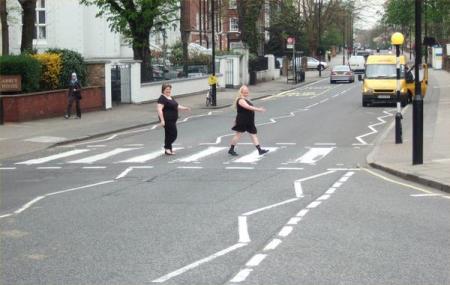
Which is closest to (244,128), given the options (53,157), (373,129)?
(53,157)

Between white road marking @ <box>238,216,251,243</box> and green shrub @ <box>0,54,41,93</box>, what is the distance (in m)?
18.7

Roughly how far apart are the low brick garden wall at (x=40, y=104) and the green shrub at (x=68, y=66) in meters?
0.77

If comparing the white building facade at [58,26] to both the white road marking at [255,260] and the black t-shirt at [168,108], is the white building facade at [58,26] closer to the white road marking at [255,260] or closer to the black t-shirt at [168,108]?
the black t-shirt at [168,108]

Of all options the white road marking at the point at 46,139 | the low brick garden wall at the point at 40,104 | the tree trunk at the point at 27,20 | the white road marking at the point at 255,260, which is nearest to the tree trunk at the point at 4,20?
the tree trunk at the point at 27,20

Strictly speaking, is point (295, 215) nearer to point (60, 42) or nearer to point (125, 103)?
point (125, 103)

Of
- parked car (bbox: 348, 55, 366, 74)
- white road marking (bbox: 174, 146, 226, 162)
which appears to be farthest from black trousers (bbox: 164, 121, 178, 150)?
parked car (bbox: 348, 55, 366, 74)

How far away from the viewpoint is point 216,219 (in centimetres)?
950

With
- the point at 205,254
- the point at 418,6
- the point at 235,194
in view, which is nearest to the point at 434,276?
the point at 205,254

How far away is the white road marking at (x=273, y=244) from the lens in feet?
25.4

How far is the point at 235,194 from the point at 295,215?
6.79 feet

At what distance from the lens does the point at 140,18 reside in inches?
1431

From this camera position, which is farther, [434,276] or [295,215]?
[295,215]

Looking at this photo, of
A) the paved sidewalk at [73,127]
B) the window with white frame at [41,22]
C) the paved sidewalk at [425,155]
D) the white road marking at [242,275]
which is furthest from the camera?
the window with white frame at [41,22]

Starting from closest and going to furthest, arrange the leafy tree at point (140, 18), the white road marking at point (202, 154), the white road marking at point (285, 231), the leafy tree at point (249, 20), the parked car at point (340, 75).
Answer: the white road marking at point (285, 231), the white road marking at point (202, 154), the leafy tree at point (140, 18), the leafy tree at point (249, 20), the parked car at point (340, 75)
